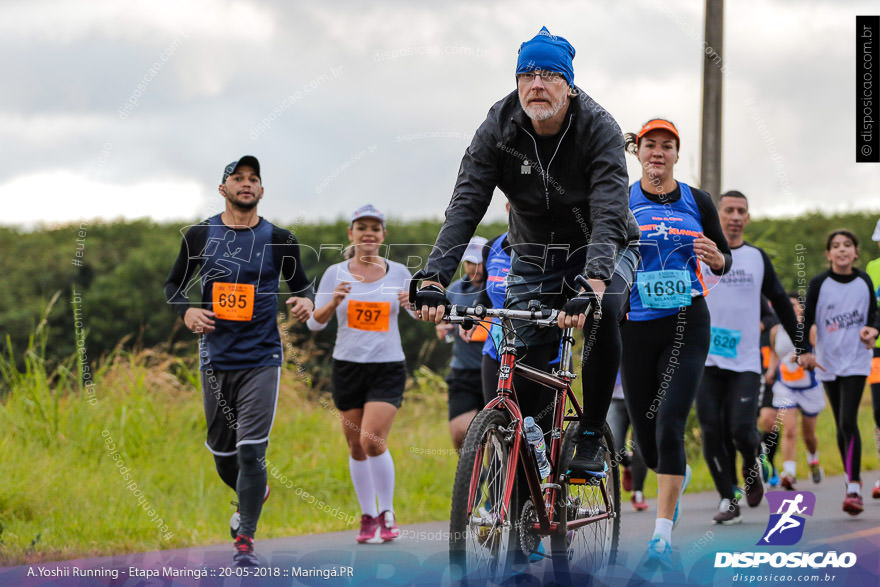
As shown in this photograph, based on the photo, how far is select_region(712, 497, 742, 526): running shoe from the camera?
770 centimetres

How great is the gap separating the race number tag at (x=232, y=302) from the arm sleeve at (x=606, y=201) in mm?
2460

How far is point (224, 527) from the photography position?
314 inches

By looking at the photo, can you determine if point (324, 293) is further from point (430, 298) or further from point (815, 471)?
point (815, 471)

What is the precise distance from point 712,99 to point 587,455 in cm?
855

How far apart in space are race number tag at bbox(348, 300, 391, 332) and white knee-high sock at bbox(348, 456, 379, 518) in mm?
940

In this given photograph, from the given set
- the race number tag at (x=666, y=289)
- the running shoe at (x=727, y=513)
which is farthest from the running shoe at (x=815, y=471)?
the race number tag at (x=666, y=289)

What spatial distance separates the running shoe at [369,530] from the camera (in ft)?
23.8

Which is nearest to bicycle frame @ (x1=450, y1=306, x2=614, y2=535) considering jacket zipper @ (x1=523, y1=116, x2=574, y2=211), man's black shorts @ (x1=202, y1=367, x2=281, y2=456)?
jacket zipper @ (x1=523, y1=116, x2=574, y2=211)

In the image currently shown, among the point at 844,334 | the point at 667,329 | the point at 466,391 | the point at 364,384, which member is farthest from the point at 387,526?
the point at 844,334

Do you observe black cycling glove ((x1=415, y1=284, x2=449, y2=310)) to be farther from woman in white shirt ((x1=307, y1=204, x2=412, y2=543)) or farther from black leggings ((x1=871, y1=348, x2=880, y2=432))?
black leggings ((x1=871, y1=348, x2=880, y2=432))

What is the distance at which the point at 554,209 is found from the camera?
4926 millimetres

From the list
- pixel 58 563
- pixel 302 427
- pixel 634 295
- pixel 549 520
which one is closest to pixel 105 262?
pixel 302 427

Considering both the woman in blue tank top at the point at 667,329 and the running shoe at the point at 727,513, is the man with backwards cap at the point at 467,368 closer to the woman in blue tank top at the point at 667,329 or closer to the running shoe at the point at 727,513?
the running shoe at the point at 727,513

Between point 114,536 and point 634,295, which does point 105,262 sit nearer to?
point 114,536
